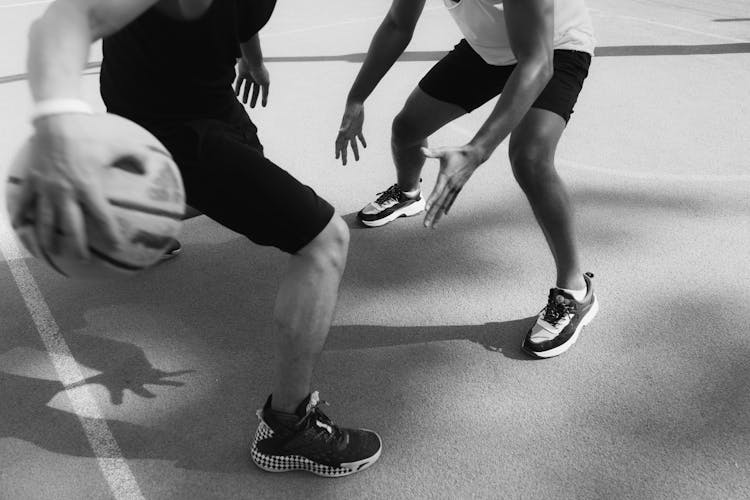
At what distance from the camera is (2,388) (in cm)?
281

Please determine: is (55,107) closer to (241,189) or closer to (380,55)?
(241,189)

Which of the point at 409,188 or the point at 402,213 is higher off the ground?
the point at 409,188

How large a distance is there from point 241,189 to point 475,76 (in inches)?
60.4

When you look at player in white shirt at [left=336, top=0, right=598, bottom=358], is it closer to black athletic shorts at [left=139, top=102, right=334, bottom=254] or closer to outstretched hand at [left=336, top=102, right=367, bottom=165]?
outstretched hand at [left=336, top=102, right=367, bottom=165]

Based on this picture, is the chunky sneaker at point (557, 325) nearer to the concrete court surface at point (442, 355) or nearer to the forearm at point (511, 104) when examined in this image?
the concrete court surface at point (442, 355)

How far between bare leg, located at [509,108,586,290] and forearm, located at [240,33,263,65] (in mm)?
1215

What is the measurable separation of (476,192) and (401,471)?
98.6 inches

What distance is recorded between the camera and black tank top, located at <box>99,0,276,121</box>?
Result: 6.55ft

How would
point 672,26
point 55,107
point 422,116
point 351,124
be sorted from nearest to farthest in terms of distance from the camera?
point 55,107
point 351,124
point 422,116
point 672,26

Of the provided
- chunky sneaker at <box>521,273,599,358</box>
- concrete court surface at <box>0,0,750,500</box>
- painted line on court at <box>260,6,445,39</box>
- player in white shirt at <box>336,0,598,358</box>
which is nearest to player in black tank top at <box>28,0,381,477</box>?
concrete court surface at <box>0,0,750,500</box>

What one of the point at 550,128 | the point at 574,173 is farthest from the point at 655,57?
the point at 550,128

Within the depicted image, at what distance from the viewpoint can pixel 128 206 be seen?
5.09ft

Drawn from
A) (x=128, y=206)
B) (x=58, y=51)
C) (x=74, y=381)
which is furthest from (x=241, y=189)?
(x=74, y=381)

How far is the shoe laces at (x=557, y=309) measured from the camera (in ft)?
9.74
